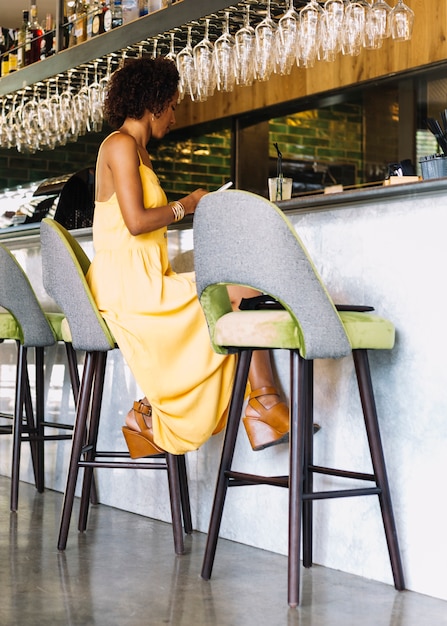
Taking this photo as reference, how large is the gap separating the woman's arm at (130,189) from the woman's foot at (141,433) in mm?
596

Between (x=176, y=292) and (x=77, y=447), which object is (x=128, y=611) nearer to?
(x=77, y=447)

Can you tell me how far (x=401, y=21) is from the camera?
3.47m

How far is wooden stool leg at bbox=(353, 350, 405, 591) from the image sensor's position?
2.43 metres

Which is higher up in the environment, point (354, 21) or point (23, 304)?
point (354, 21)

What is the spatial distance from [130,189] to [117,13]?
1776mm

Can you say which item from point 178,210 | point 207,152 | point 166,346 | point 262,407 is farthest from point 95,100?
point 207,152

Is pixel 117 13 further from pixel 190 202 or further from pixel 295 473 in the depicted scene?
pixel 295 473

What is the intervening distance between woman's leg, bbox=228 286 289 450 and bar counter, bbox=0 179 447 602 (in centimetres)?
11

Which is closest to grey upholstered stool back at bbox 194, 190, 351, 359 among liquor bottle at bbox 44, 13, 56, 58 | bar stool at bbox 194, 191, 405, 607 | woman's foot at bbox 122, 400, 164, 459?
bar stool at bbox 194, 191, 405, 607

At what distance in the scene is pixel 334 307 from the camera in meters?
2.30

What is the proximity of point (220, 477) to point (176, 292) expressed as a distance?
69cm

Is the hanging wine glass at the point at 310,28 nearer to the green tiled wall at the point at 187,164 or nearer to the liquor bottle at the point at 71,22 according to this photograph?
the liquor bottle at the point at 71,22

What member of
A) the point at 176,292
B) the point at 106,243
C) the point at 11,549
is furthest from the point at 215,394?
the point at 11,549

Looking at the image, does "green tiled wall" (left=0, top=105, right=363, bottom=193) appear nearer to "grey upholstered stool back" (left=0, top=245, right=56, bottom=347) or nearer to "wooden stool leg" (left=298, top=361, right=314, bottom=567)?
"grey upholstered stool back" (left=0, top=245, right=56, bottom=347)
